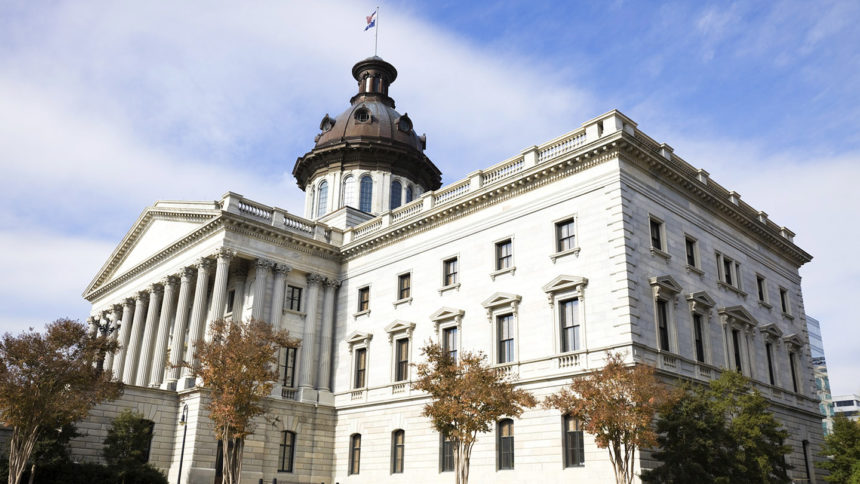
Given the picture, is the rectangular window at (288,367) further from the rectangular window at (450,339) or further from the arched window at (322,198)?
the arched window at (322,198)

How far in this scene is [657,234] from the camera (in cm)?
2961

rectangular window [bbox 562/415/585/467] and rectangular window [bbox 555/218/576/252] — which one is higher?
rectangular window [bbox 555/218/576/252]

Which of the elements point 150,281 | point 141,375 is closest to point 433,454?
point 141,375

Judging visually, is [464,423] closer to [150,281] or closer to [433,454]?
[433,454]

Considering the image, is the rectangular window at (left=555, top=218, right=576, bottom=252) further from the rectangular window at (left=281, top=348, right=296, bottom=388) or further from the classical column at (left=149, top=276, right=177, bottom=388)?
the classical column at (left=149, top=276, right=177, bottom=388)

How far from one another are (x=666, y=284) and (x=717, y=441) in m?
6.92

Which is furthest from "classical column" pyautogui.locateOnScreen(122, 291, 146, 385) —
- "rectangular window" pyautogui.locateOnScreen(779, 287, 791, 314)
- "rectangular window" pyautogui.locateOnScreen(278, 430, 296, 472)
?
"rectangular window" pyautogui.locateOnScreen(779, 287, 791, 314)

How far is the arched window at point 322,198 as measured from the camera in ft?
171

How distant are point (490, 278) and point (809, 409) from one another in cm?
1843

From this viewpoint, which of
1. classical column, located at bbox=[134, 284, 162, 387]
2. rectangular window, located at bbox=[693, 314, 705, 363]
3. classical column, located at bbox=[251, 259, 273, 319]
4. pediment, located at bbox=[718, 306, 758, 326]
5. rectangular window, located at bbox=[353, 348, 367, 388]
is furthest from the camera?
classical column, located at bbox=[134, 284, 162, 387]

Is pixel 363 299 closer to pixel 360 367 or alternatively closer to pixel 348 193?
pixel 360 367

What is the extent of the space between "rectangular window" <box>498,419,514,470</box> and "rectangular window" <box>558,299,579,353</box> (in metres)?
4.07

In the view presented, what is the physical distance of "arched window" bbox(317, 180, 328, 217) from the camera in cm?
5204

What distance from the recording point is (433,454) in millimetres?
31906
